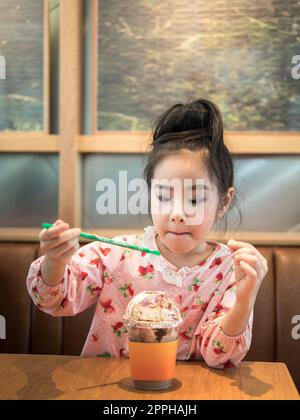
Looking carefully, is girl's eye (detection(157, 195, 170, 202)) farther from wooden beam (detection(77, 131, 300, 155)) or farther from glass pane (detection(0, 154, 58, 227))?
glass pane (detection(0, 154, 58, 227))

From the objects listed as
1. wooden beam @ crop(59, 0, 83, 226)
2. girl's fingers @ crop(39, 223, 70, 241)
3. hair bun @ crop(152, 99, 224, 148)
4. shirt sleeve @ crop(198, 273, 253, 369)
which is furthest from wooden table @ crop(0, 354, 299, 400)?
wooden beam @ crop(59, 0, 83, 226)

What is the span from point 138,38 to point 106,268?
0.92 meters

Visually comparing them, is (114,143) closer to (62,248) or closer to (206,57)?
(206,57)

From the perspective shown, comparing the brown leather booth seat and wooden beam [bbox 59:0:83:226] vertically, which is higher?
wooden beam [bbox 59:0:83:226]

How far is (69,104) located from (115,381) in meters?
1.12

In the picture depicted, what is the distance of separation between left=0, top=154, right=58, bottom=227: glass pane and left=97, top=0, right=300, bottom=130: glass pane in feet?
1.14

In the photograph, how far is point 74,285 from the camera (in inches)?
51.8

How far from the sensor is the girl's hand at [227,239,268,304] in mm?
1075

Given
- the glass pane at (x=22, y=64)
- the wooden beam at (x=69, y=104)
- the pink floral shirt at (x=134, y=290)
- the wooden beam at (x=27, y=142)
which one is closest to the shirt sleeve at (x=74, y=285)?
the pink floral shirt at (x=134, y=290)

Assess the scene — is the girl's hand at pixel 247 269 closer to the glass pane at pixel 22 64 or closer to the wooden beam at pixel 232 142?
the wooden beam at pixel 232 142

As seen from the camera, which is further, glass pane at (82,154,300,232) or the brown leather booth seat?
glass pane at (82,154,300,232)

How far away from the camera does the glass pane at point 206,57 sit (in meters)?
1.95

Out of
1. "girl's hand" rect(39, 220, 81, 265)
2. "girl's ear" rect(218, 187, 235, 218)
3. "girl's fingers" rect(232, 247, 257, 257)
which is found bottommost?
"girl's fingers" rect(232, 247, 257, 257)
